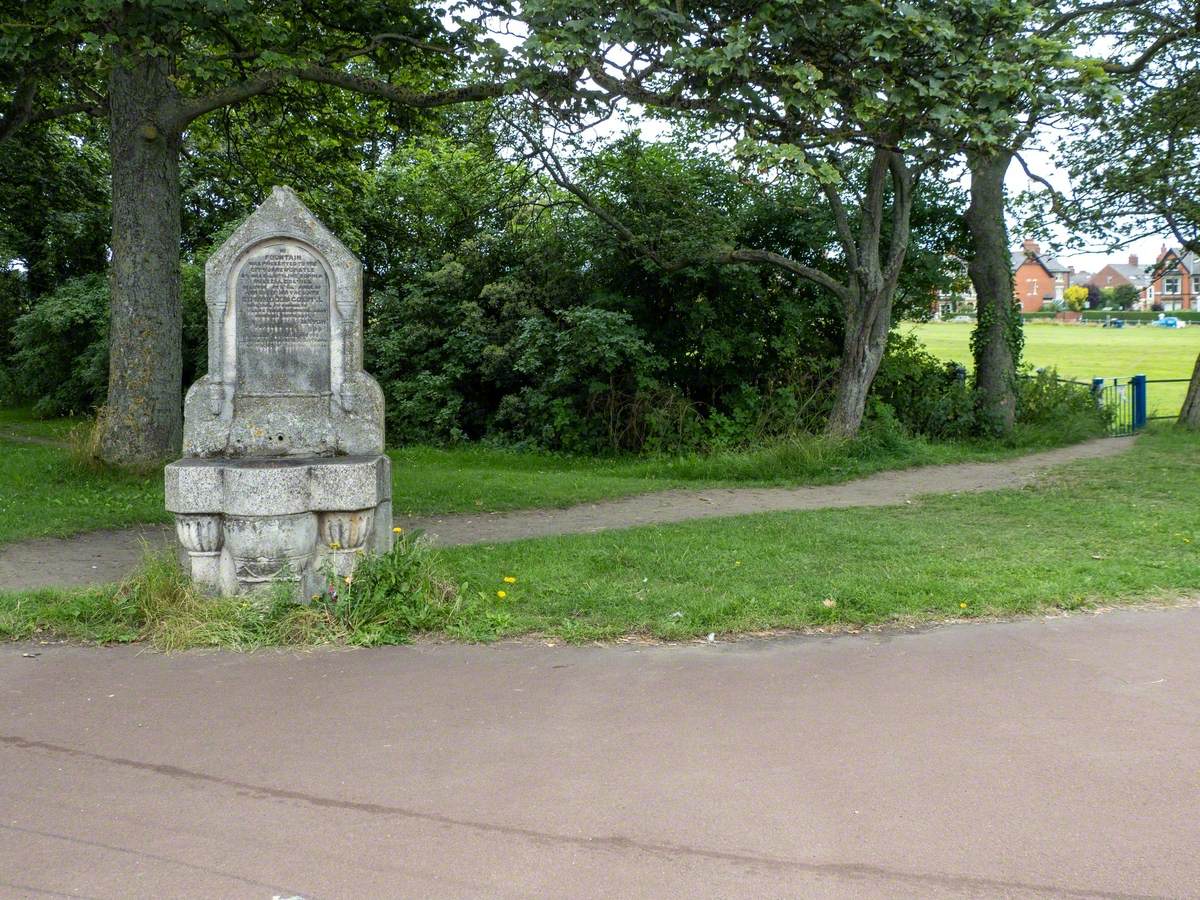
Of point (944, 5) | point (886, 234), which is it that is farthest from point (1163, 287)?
point (944, 5)

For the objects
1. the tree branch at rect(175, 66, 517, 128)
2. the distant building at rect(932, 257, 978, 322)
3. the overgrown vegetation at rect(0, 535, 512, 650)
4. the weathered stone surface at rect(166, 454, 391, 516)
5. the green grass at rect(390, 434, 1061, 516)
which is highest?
the tree branch at rect(175, 66, 517, 128)

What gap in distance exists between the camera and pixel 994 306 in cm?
1825

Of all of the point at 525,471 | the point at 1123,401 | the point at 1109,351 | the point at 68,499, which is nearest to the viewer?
the point at 68,499

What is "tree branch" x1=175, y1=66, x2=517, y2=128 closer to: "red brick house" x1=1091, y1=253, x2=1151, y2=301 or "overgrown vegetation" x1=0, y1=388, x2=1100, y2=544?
"overgrown vegetation" x1=0, y1=388, x2=1100, y2=544

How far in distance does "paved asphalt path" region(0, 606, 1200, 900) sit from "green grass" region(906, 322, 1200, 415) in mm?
17033

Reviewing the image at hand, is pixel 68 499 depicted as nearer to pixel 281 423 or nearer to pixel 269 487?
pixel 281 423

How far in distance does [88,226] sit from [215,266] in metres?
18.8

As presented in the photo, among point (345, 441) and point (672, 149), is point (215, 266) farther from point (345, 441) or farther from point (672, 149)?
point (672, 149)

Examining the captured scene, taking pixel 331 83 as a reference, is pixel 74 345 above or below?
below

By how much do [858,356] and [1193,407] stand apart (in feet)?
25.1

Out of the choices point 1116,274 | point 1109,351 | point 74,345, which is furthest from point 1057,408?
point 1116,274

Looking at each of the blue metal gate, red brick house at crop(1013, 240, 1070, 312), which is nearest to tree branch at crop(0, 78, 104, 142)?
the blue metal gate

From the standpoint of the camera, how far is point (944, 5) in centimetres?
848

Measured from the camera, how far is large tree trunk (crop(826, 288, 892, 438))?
15.9m
